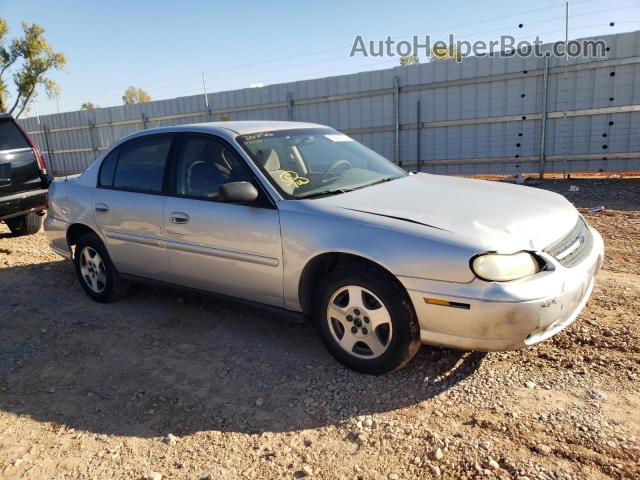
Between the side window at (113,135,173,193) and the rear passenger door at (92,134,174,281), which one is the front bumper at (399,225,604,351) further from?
the side window at (113,135,173,193)

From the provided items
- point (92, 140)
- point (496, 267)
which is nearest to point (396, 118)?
point (496, 267)

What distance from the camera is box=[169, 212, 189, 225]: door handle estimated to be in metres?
3.89

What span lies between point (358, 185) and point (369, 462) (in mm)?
1992

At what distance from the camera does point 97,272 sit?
4.87 m

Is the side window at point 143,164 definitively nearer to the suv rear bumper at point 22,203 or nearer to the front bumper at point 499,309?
the front bumper at point 499,309

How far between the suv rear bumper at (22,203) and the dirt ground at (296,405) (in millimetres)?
3609

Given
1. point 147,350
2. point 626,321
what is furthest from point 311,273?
point 626,321

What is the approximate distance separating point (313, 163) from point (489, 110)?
8.21 m

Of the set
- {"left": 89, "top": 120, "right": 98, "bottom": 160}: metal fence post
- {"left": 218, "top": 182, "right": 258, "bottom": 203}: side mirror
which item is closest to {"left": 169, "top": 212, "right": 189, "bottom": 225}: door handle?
{"left": 218, "top": 182, "right": 258, "bottom": 203}: side mirror

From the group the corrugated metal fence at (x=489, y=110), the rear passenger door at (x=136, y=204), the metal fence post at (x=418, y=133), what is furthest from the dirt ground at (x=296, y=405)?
the metal fence post at (x=418, y=133)

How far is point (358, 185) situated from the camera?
3764 millimetres

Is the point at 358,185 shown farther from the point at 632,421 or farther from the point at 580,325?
the point at 632,421

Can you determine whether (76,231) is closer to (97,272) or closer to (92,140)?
(97,272)

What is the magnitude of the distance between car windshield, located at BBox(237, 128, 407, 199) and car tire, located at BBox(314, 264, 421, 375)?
73cm
